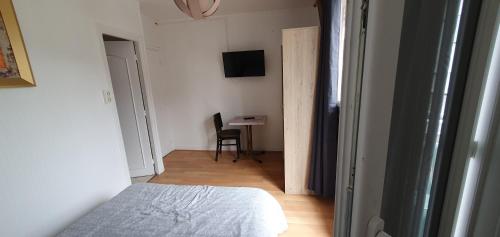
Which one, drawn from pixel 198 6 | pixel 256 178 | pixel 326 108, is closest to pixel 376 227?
pixel 198 6

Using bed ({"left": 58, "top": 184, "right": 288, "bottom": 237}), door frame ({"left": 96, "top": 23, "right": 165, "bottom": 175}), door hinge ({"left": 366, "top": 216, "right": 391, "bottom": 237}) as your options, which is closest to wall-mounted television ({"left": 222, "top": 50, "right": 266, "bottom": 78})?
door frame ({"left": 96, "top": 23, "right": 165, "bottom": 175})

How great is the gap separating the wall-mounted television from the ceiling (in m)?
0.66

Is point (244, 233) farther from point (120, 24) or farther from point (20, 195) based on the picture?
point (120, 24)

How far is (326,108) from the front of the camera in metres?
2.10

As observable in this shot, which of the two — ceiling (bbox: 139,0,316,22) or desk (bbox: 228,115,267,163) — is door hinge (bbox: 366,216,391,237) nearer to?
desk (bbox: 228,115,267,163)

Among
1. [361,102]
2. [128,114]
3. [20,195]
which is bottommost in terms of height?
[20,195]

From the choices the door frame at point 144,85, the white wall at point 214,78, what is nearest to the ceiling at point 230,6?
the white wall at point 214,78

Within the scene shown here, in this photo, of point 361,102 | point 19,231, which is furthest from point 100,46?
point 361,102

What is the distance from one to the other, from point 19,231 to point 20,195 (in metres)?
0.24

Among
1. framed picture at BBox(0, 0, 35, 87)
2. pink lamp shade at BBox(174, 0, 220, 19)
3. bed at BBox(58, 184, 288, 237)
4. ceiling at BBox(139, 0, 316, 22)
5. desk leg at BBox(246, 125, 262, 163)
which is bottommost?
desk leg at BBox(246, 125, 262, 163)

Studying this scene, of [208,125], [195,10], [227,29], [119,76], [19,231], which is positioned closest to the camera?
[19,231]

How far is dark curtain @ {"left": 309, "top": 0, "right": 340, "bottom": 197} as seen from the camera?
1.94m

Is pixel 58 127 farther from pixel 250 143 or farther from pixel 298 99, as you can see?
pixel 250 143

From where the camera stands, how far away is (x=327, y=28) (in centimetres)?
198
